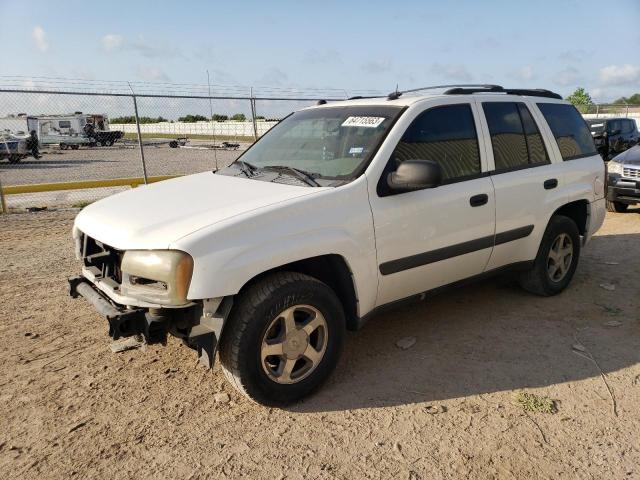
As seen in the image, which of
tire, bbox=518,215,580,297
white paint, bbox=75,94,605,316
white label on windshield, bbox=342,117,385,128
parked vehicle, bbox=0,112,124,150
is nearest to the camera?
white paint, bbox=75,94,605,316

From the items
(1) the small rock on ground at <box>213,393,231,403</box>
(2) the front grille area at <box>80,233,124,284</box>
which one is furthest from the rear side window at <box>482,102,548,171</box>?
(2) the front grille area at <box>80,233,124,284</box>

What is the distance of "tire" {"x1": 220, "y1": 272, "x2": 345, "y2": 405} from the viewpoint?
2.69 metres

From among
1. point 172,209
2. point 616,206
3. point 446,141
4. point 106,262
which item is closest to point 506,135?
point 446,141

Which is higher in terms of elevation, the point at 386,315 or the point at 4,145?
the point at 4,145

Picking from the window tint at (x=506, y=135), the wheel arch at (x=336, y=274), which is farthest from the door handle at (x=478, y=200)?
the wheel arch at (x=336, y=274)

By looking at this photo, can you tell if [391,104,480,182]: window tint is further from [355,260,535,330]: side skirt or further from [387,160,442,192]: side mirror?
[355,260,535,330]: side skirt

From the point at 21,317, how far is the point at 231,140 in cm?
2534

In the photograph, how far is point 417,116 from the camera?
340 centimetres

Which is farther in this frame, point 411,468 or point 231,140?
point 231,140

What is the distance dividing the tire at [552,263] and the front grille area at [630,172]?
4428 millimetres

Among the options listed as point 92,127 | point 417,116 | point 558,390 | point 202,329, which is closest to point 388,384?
point 558,390

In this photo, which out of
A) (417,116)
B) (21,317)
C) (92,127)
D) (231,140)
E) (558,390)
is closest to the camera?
(558,390)

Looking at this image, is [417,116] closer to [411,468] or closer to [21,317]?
[411,468]

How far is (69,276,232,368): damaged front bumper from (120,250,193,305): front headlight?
0.10 metres
